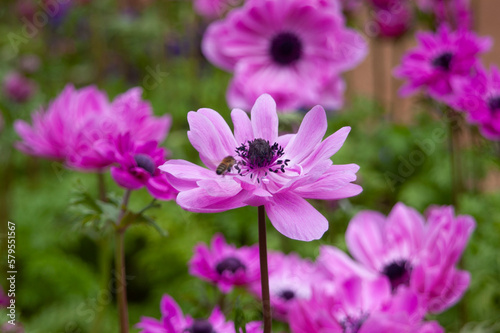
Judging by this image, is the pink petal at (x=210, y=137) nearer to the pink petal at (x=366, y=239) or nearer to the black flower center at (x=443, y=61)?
the pink petal at (x=366, y=239)

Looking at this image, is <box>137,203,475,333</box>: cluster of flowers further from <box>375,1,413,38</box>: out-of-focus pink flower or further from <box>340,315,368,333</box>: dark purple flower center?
<box>375,1,413,38</box>: out-of-focus pink flower

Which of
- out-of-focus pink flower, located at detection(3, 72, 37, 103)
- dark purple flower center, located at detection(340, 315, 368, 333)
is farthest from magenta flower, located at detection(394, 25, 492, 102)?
out-of-focus pink flower, located at detection(3, 72, 37, 103)

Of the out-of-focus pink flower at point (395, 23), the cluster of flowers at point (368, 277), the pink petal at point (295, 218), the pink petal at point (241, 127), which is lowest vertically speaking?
the cluster of flowers at point (368, 277)

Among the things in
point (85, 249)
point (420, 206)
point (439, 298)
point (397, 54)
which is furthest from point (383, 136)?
point (397, 54)

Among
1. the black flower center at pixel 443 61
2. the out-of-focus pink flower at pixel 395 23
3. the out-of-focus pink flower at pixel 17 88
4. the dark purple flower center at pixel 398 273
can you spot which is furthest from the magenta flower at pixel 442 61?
the out-of-focus pink flower at pixel 17 88

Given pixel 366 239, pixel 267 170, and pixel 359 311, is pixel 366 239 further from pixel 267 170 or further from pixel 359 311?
pixel 267 170
